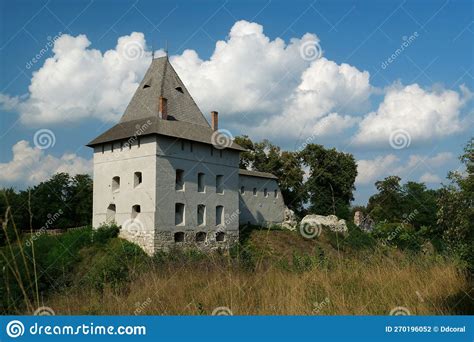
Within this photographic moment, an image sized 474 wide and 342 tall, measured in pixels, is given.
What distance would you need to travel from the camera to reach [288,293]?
4.48 m

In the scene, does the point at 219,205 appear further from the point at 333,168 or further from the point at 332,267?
the point at 332,267

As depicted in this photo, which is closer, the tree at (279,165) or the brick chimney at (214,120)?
the brick chimney at (214,120)

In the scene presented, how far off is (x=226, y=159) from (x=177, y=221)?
690 centimetres

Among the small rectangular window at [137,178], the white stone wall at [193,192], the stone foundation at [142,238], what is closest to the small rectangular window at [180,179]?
the white stone wall at [193,192]

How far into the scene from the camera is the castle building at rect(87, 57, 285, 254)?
96.7ft

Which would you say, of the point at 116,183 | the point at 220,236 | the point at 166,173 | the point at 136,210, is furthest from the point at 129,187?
the point at 220,236

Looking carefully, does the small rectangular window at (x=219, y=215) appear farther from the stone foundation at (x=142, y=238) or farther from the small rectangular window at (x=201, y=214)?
the stone foundation at (x=142, y=238)

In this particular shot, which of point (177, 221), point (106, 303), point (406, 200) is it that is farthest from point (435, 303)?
point (406, 200)

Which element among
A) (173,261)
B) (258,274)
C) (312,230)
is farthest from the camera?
(312,230)

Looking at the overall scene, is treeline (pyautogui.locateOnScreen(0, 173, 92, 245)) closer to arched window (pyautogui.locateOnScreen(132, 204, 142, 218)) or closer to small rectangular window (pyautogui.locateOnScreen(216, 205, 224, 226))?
arched window (pyautogui.locateOnScreen(132, 204, 142, 218))

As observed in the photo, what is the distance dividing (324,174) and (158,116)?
23293mm

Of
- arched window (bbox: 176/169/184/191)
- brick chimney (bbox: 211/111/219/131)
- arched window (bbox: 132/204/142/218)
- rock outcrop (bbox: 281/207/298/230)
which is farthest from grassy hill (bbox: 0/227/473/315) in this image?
rock outcrop (bbox: 281/207/298/230)

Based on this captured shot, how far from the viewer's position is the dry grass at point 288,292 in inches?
167

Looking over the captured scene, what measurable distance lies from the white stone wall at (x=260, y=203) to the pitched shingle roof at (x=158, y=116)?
5.64 m
